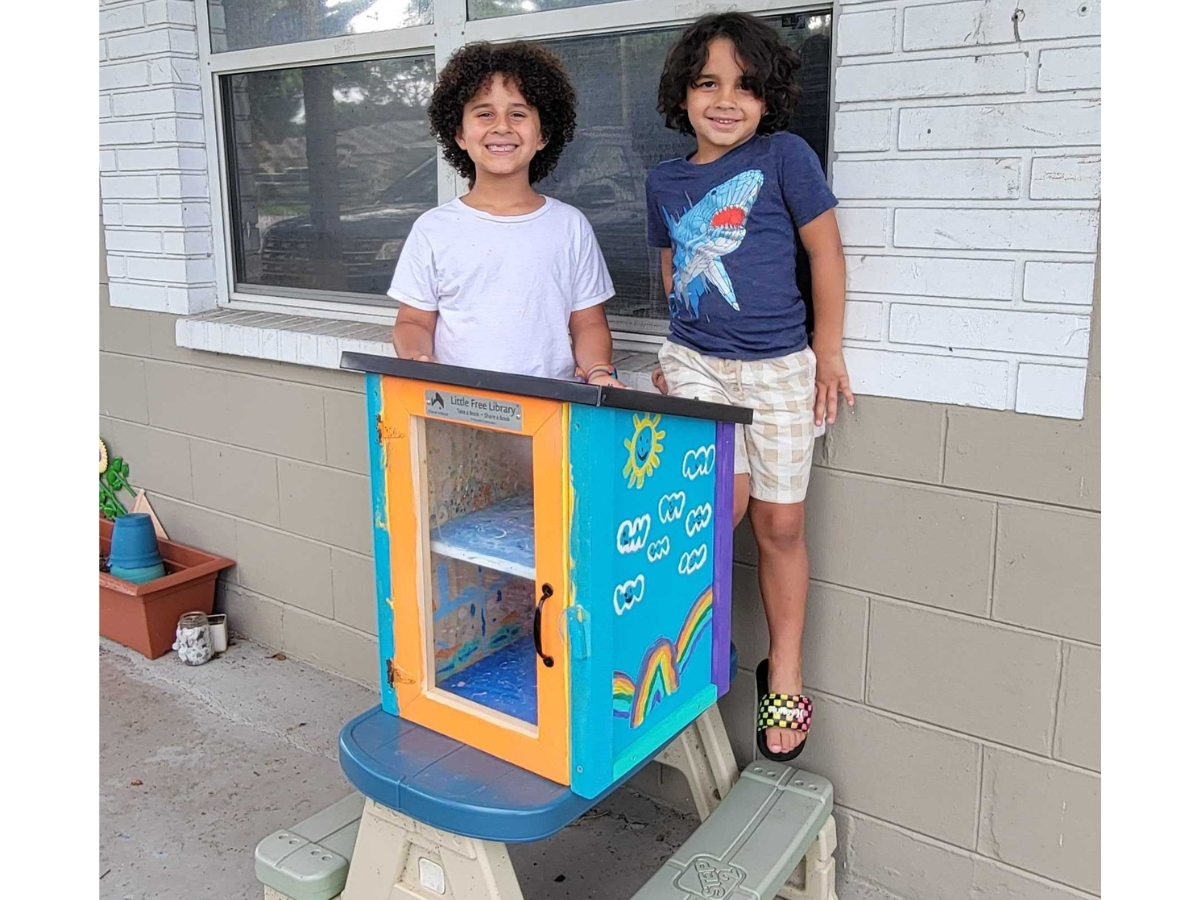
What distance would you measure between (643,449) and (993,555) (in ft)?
2.56

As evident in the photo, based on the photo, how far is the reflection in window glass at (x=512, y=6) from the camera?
254 centimetres

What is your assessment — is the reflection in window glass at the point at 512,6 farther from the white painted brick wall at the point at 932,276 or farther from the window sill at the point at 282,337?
the white painted brick wall at the point at 932,276

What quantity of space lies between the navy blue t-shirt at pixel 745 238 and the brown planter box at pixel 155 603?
6.73 feet

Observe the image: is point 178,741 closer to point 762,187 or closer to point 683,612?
point 683,612

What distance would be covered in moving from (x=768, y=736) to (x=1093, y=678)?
652 mm

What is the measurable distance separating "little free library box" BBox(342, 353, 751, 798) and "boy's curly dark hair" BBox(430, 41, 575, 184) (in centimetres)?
69

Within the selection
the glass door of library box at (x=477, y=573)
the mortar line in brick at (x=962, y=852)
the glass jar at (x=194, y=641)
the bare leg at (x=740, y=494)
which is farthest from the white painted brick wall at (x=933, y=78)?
the glass jar at (x=194, y=641)

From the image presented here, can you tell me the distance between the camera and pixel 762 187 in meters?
2.02

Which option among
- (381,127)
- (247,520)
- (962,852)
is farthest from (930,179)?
(247,520)

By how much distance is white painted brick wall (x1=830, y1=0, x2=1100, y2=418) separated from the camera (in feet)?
5.97

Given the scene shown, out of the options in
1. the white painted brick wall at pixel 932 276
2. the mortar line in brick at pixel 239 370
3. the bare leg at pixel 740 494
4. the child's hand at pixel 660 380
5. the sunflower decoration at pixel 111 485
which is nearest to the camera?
the white painted brick wall at pixel 932 276

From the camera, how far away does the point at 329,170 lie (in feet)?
10.5

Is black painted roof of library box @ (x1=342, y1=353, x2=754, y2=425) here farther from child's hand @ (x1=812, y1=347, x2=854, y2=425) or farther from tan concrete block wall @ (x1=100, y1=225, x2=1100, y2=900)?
tan concrete block wall @ (x1=100, y1=225, x2=1100, y2=900)

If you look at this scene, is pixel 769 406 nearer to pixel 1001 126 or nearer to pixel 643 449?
pixel 643 449
